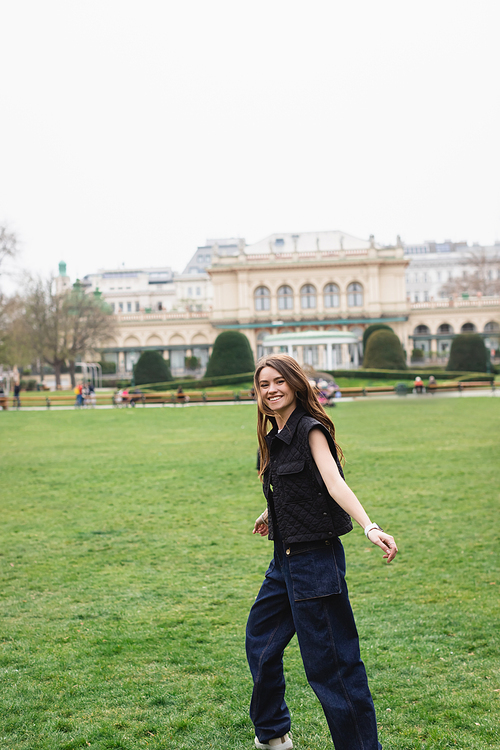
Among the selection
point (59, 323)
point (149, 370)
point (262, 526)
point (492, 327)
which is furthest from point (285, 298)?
point (262, 526)

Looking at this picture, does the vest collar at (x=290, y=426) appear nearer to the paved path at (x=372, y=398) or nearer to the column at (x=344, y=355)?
the paved path at (x=372, y=398)

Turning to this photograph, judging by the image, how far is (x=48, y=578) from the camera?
5.86m

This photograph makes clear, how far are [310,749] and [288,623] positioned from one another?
656mm

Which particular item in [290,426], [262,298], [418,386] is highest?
[262,298]

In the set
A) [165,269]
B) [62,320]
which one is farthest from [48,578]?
[165,269]

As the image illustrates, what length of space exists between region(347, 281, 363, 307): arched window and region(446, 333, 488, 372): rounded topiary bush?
23691 millimetres

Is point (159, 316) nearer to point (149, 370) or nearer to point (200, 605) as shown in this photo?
point (149, 370)

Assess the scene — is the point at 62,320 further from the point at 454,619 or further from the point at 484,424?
the point at 454,619

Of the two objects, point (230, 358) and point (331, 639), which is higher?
point (230, 358)

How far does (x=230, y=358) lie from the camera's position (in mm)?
39094

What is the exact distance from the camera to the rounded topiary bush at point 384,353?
41.2m

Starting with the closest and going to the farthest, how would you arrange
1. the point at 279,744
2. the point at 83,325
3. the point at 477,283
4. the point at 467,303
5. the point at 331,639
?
1. the point at 331,639
2. the point at 279,744
3. the point at 83,325
4. the point at 467,303
5. the point at 477,283

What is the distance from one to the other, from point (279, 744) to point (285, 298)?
6147 centimetres

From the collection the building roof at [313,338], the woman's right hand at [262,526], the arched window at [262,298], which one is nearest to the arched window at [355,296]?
the arched window at [262,298]
